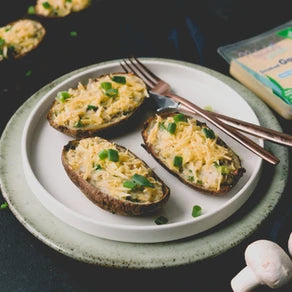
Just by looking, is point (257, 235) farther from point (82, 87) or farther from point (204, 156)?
point (82, 87)

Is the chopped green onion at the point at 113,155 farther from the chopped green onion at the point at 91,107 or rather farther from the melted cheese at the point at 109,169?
the chopped green onion at the point at 91,107

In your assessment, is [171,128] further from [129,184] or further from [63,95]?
[63,95]

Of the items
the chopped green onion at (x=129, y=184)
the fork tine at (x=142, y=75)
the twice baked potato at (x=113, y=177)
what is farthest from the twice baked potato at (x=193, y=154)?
the fork tine at (x=142, y=75)

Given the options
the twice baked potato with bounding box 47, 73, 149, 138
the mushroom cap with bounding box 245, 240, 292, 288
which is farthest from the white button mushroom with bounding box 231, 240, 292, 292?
the twice baked potato with bounding box 47, 73, 149, 138

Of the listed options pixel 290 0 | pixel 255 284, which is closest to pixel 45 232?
pixel 255 284

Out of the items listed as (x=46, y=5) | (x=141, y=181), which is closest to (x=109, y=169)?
(x=141, y=181)

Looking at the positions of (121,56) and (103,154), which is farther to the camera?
(121,56)

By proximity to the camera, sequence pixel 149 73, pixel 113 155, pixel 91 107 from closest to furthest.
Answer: pixel 113 155 → pixel 91 107 → pixel 149 73
